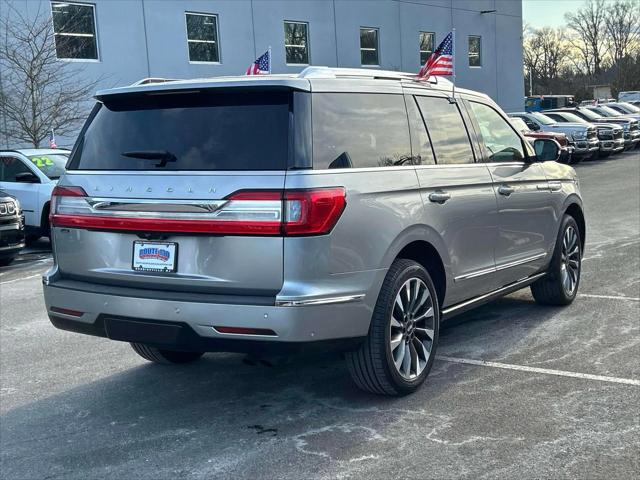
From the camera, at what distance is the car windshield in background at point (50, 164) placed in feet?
43.7

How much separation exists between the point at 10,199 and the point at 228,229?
8241mm

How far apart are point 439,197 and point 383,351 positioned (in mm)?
1123

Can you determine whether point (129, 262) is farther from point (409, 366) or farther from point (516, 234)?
point (516, 234)

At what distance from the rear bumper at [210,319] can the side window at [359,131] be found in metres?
0.79

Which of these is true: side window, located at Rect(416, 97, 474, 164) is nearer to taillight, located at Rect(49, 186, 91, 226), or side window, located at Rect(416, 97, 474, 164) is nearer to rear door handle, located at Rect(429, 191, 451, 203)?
rear door handle, located at Rect(429, 191, 451, 203)

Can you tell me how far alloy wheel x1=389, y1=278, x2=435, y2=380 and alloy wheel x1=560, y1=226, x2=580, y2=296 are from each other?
2.34m

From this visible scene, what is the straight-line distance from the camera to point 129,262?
4242mm

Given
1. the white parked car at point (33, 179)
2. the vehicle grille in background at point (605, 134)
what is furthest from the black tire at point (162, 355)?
the vehicle grille in background at point (605, 134)

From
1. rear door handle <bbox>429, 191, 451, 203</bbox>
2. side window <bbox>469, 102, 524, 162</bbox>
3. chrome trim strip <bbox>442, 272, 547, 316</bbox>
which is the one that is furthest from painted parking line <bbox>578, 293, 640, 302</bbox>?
rear door handle <bbox>429, 191, 451, 203</bbox>

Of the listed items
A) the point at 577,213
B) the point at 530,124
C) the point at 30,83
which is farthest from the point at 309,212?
the point at 530,124

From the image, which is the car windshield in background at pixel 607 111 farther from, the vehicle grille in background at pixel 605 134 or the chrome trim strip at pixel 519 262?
the chrome trim strip at pixel 519 262

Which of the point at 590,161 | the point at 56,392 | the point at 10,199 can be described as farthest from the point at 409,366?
the point at 590,161

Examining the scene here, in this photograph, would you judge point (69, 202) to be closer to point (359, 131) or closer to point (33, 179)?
point (359, 131)

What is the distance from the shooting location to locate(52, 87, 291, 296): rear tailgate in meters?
3.90
